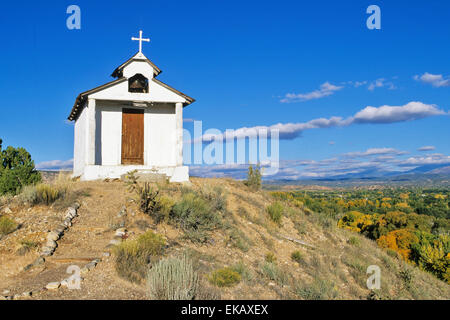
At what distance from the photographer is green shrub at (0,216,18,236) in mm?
9117

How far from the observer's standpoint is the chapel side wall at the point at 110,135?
16.9 m

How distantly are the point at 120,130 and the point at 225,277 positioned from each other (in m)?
11.3

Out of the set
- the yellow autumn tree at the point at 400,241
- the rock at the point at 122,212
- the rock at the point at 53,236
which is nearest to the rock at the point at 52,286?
the rock at the point at 53,236

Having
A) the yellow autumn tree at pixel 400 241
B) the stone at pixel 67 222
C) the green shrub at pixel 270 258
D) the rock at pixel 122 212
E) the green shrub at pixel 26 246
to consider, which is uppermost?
the rock at pixel 122 212

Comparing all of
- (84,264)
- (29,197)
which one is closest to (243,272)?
(84,264)

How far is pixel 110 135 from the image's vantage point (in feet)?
56.0

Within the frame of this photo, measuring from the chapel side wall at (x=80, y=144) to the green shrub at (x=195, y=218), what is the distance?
7.68 metres

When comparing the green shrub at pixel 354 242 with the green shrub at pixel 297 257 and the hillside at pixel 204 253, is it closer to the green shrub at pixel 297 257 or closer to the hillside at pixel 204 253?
the hillside at pixel 204 253

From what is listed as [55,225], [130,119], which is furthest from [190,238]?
[130,119]

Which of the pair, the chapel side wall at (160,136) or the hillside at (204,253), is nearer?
the hillside at (204,253)

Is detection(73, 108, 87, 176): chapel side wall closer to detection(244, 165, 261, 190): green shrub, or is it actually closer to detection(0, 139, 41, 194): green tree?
detection(0, 139, 41, 194): green tree

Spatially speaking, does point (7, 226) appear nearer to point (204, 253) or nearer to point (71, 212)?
point (71, 212)

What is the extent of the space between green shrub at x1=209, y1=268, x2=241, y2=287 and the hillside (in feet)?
0.13
